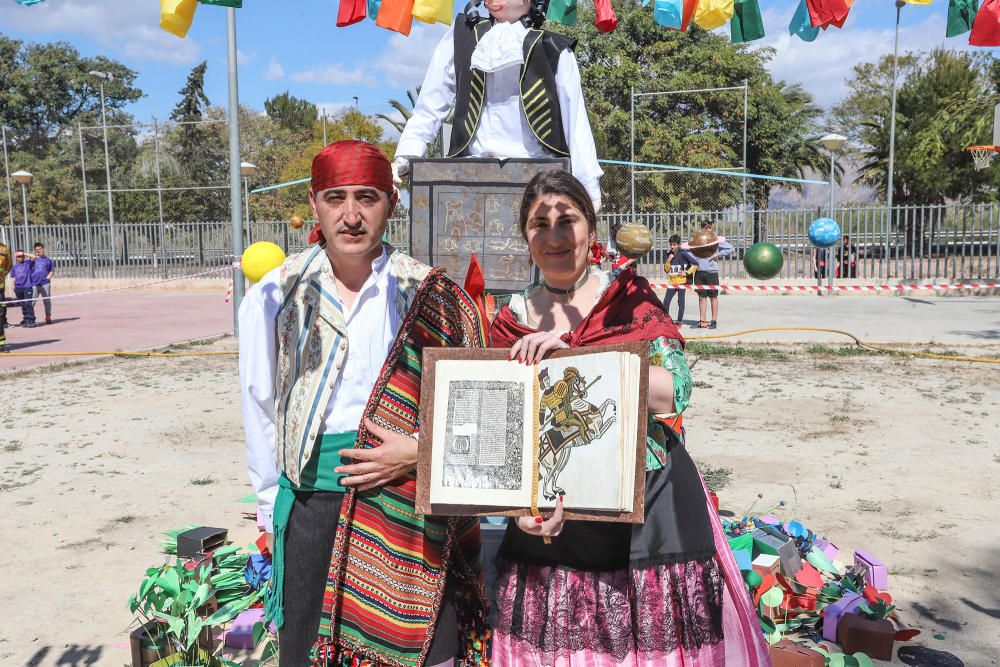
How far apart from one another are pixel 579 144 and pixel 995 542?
124 inches

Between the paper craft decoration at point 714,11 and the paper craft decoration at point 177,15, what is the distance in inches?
74.4

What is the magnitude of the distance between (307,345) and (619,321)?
0.82m

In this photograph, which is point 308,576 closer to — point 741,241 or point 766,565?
point 766,565

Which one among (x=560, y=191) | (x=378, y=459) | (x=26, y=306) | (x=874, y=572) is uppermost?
(x=560, y=191)

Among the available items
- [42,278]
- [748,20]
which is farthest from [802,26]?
[42,278]

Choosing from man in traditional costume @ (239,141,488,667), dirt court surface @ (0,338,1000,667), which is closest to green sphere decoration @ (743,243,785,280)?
dirt court surface @ (0,338,1000,667)

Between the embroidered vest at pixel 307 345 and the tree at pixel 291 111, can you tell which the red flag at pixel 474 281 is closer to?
the embroidered vest at pixel 307 345

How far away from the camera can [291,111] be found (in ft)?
210

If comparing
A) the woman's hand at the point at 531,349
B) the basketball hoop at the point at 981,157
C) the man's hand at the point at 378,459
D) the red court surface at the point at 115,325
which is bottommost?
the red court surface at the point at 115,325

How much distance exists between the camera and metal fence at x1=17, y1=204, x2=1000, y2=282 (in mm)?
20406

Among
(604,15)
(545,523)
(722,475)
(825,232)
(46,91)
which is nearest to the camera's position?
(545,523)

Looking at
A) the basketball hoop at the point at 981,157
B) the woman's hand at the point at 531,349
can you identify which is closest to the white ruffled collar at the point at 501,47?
the woman's hand at the point at 531,349

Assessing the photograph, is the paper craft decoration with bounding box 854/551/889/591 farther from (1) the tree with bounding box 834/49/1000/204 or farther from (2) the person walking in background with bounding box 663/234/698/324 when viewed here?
(1) the tree with bounding box 834/49/1000/204

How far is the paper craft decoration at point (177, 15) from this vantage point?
2.80 m
